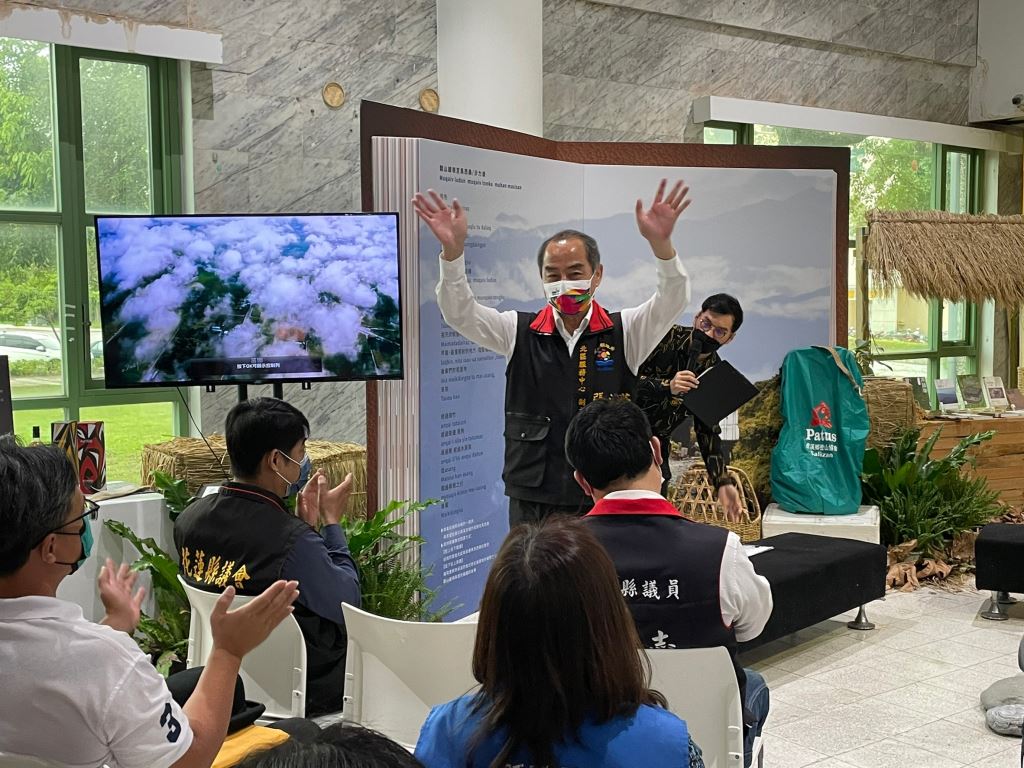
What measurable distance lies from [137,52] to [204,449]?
2.22 m

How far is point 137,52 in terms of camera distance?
5664mm

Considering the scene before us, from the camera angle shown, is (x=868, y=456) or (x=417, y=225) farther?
(x=868, y=456)

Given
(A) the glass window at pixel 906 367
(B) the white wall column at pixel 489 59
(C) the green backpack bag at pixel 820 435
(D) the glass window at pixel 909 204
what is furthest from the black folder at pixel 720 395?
(A) the glass window at pixel 906 367

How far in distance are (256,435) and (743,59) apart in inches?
254

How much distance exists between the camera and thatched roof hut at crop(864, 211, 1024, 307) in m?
7.56

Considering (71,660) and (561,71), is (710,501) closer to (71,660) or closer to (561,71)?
(561,71)

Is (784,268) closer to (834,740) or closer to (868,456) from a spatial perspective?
(868,456)

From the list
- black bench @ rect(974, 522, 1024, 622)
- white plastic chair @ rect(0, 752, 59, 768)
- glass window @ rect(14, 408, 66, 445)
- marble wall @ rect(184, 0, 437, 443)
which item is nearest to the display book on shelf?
black bench @ rect(974, 522, 1024, 622)

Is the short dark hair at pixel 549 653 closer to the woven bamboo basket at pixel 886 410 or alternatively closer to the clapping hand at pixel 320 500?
the clapping hand at pixel 320 500

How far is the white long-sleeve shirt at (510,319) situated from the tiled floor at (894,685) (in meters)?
1.56

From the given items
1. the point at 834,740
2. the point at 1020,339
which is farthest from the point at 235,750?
the point at 1020,339

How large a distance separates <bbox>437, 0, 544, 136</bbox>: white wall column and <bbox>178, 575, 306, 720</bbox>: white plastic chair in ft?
13.2

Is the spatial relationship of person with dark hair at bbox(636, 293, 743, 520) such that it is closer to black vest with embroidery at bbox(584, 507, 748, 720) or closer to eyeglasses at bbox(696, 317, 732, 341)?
eyeglasses at bbox(696, 317, 732, 341)

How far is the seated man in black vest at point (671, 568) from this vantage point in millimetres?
2592
